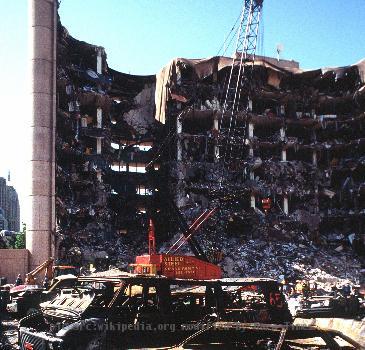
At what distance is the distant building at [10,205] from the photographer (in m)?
73.6

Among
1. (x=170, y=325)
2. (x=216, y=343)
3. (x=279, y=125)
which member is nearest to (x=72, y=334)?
(x=170, y=325)

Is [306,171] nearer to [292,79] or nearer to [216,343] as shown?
[292,79]

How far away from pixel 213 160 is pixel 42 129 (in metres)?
19.8

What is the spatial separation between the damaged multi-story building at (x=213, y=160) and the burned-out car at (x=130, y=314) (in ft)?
96.7

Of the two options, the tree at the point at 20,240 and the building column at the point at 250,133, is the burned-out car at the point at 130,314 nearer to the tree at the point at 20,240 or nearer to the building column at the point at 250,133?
the tree at the point at 20,240

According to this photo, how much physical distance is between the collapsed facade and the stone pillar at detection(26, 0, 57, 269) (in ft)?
7.21

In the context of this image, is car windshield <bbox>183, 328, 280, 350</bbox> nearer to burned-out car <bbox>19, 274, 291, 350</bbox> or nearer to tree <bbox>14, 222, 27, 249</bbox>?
burned-out car <bbox>19, 274, 291, 350</bbox>

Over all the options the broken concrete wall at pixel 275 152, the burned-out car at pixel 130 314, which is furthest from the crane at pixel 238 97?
the burned-out car at pixel 130 314

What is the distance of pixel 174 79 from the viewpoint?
1925 inches

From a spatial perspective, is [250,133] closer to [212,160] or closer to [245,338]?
[212,160]

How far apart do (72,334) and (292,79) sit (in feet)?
169

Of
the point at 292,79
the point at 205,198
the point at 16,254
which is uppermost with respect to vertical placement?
the point at 292,79

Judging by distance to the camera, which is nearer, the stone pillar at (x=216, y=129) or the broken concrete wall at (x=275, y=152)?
the broken concrete wall at (x=275, y=152)

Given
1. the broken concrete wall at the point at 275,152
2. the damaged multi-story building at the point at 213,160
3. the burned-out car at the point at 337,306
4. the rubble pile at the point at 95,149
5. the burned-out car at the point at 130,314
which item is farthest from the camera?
the broken concrete wall at the point at 275,152
